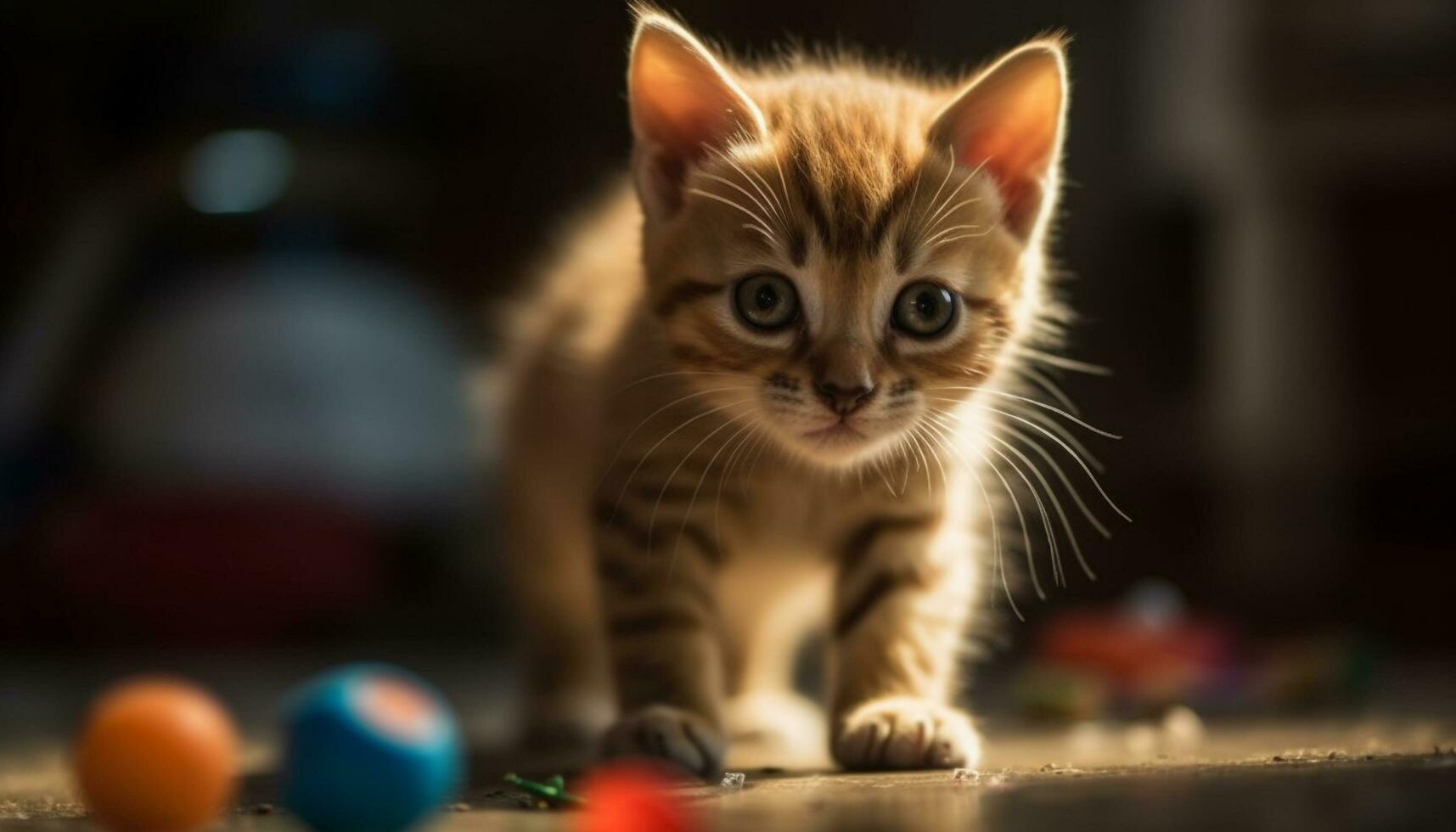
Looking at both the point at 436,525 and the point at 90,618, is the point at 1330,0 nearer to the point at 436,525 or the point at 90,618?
the point at 436,525

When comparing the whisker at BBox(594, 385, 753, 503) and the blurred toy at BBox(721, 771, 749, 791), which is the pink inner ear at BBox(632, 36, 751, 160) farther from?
the blurred toy at BBox(721, 771, 749, 791)

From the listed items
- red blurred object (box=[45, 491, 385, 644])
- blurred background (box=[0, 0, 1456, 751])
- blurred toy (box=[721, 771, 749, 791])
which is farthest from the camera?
blurred background (box=[0, 0, 1456, 751])

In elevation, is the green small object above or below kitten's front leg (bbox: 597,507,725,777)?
below

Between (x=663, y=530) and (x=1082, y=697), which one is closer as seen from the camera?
(x=663, y=530)

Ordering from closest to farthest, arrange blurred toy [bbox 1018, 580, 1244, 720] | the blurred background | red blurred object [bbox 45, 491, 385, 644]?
blurred toy [bbox 1018, 580, 1244, 720] → red blurred object [bbox 45, 491, 385, 644] → the blurred background

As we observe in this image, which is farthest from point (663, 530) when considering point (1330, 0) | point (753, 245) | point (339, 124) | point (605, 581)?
point (1330, 0)

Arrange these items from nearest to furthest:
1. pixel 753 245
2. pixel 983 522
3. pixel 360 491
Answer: pixel 753 245 < pixel 983 522 < pixel 360 491

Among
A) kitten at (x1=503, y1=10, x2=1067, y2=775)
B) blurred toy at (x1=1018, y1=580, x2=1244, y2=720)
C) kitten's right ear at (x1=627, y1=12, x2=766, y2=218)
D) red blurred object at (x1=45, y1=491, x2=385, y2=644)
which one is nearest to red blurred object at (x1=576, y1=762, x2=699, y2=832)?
kitten at (x1=503, y1=10, x2=1067, y2=775)
